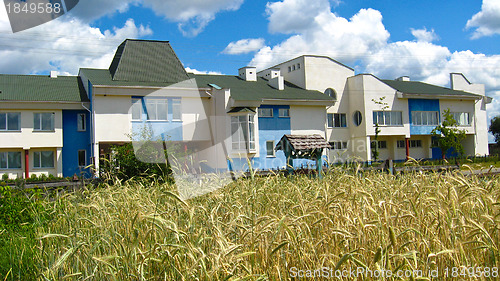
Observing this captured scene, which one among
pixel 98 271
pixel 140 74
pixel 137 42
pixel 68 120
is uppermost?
pixel 137 42

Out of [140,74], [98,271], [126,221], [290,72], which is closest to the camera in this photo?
[98,271]

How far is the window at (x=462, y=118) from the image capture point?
4404cm

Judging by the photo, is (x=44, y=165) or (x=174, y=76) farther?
(x=174, y=76)

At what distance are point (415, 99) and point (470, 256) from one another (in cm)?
4085

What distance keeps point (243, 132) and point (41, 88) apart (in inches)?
608

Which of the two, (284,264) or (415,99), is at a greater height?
(415,99)

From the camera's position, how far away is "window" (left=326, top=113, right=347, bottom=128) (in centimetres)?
3894

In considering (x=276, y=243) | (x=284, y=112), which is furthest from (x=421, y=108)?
(x=276, y=243)

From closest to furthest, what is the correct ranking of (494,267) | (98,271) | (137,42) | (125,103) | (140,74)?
1. (494,267)
2. (98,271)
3. (125,103)
4. (140,74)
5. (137,42)

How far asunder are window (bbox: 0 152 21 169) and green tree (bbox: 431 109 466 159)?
3537 cm

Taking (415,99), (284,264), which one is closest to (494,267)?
(284,264)

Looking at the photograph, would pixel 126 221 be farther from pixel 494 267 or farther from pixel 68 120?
pixel 68 120

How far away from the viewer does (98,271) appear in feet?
12.1

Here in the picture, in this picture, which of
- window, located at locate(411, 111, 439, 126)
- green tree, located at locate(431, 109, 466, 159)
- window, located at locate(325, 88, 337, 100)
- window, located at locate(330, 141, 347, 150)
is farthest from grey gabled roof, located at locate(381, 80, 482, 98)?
window, located at locate(330, 141, 347, 150)
